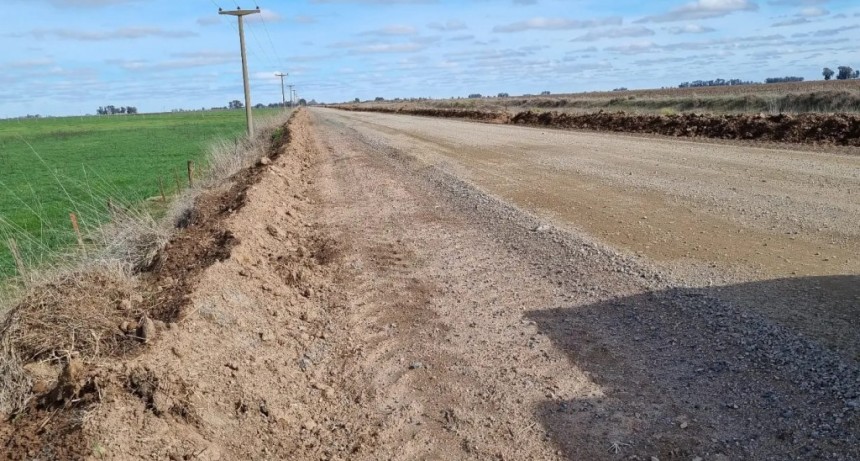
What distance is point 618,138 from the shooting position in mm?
22188

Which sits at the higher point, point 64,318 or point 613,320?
point 64,318

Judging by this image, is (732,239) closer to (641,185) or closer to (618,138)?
(641,185)

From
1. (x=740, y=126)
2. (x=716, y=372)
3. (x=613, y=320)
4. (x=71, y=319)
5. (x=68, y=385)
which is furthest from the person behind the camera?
(x=740, y=126)

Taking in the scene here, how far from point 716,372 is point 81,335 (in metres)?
4.68

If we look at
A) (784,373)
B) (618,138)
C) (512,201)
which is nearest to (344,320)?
(784,373)

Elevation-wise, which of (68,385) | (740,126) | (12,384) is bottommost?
(12,384)

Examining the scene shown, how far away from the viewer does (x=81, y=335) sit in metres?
5.01

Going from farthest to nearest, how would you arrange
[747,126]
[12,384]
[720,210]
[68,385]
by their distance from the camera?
[747,126] < [720,210] < [12,384] < [68,385]

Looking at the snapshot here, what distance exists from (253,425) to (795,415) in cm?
338

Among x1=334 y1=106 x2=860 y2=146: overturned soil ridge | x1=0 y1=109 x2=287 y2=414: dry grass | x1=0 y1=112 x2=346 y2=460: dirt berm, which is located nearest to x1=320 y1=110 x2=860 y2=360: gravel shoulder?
x1=334 y1=106 x2=860 y2=146: overturned soil ridge

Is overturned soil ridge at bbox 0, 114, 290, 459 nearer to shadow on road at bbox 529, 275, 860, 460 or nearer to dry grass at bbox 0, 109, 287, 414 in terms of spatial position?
dry grass at bbox 0, 109, 287, 414

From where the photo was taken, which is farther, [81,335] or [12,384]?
[81,335]

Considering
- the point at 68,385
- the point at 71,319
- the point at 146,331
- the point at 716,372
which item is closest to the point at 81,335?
the point at 71,319

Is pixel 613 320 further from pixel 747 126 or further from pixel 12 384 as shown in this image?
pixel 747 126
